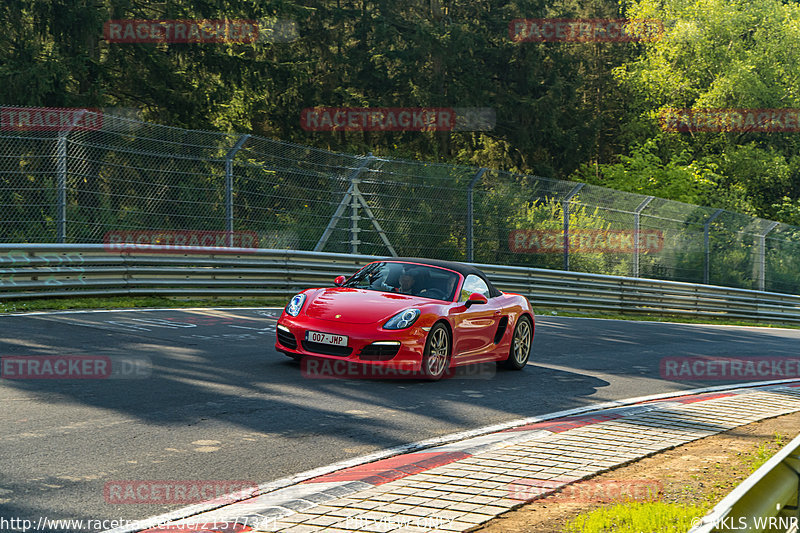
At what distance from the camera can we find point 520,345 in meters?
11.0

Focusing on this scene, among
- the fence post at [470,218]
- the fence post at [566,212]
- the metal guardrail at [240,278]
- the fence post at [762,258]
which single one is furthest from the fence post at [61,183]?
the fence post at [762,258]

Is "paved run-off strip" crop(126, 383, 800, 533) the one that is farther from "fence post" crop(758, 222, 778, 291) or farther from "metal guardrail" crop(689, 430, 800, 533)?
"fence post" crop(758, 222, 778, 291)

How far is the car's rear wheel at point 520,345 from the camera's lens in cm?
1083

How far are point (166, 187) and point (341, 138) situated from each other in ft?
74.7

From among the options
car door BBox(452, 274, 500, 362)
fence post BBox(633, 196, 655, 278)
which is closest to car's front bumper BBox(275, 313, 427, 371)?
car door BBox(452, 274, 500, 362)

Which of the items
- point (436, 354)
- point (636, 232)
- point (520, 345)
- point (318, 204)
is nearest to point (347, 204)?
point (318, 204)

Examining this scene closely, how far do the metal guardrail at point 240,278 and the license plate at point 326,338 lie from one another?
5.88 m

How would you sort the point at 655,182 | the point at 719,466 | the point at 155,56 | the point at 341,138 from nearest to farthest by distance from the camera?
the point at 719,466 < the point at 155,56 < the point at 341,138 < the point at 655,182

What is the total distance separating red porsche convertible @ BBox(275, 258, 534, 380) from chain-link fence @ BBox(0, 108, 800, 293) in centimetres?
551

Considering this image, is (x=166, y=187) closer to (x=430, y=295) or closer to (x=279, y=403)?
(x=430, y=295)

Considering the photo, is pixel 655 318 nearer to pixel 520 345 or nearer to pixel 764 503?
pixel 520 345

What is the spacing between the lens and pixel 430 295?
10.1 meters

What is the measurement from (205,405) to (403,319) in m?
2.48

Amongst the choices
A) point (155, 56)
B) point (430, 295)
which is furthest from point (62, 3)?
point (430, 295)
